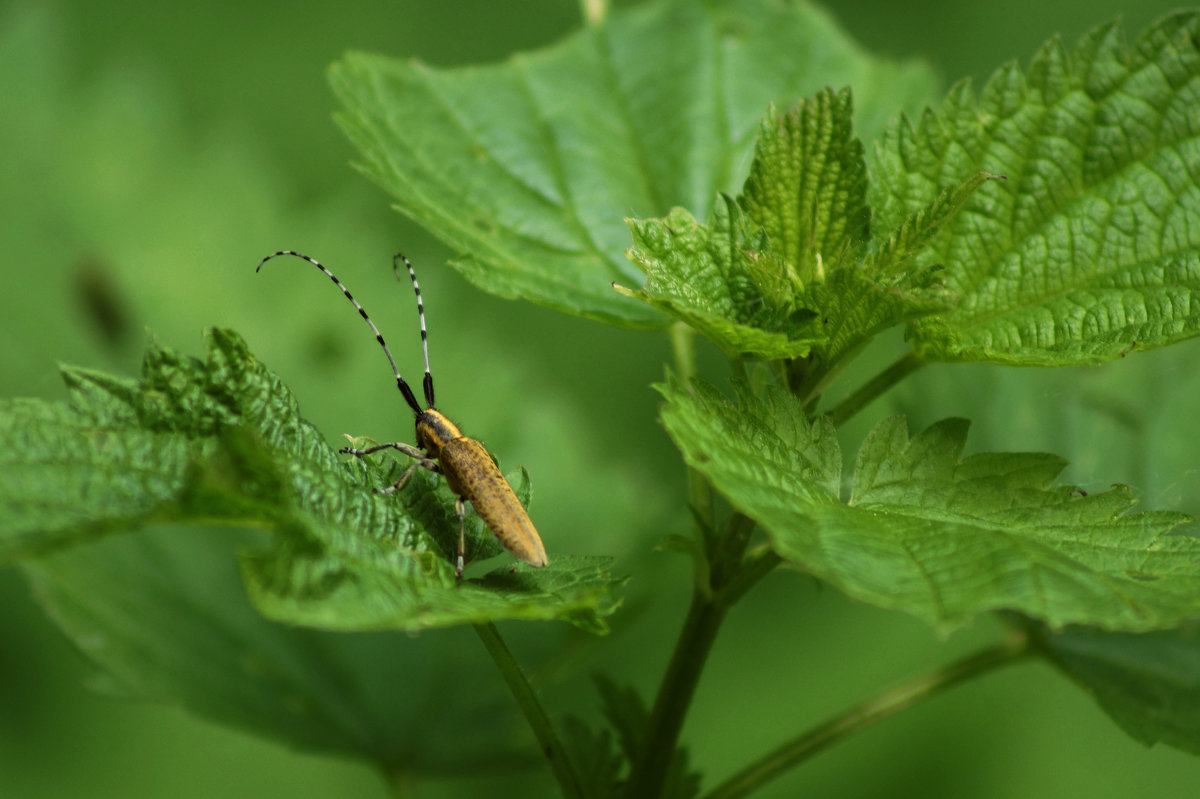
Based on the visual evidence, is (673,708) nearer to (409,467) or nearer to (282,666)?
(409,467)

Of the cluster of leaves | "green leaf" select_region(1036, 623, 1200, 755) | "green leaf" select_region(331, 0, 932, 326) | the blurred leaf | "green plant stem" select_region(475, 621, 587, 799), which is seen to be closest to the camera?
the cluster of leaves

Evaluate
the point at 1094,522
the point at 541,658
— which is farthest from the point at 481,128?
the point at 1094,522

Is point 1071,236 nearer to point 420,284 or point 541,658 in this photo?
point 541,658

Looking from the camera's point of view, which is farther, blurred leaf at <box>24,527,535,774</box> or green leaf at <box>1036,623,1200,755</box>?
blurred leaf at <box>24,527,535,774</box>

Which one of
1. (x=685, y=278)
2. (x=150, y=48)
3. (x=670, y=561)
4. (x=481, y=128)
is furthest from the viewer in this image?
(x=150, y=48)

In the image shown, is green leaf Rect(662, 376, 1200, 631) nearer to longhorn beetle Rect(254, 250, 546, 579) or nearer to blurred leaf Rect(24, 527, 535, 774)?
longhorn beetle Rect(254, 250, 546, 579)

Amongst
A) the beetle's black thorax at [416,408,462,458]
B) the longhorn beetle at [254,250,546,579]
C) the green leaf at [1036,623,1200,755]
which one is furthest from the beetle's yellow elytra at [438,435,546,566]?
the green leaf at [1036,623,1200,755]

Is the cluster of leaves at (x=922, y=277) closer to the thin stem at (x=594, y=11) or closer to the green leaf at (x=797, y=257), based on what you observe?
the green leaf at (x=797, y=257)
